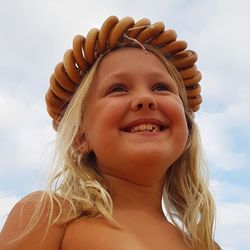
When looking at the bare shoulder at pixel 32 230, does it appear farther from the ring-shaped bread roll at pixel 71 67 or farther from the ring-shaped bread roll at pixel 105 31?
the ring-shaped bread roll at pixel 105 31

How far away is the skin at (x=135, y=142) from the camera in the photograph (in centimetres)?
262

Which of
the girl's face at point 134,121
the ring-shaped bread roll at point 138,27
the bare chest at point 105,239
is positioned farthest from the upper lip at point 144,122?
the ring-shaped bread roll at point 138,27

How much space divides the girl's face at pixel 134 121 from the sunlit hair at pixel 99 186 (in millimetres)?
84

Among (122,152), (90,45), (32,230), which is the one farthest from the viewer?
(90,45)

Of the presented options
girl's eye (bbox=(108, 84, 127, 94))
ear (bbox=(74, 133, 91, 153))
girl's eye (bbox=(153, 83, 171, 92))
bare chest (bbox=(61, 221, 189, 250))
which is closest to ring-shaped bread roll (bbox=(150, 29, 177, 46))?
girl's eye (bbox=(153, 83, 171, 92))

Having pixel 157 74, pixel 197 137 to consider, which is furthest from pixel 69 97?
pixel 197 137

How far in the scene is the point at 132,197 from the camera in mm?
2791

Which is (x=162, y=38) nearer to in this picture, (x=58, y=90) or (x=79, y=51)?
(x=79, y=51)

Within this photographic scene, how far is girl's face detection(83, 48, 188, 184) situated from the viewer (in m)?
2.68

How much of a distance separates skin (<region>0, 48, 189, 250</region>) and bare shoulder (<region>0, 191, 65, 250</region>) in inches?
0.7

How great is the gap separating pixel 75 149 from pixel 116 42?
0.65m

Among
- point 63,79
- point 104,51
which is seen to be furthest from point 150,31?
point 63,79

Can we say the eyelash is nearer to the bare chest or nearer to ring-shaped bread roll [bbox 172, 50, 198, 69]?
ring-shaped bread roll [bbox 172, 50, 198, 69]

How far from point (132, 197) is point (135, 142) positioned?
0.31 metres
